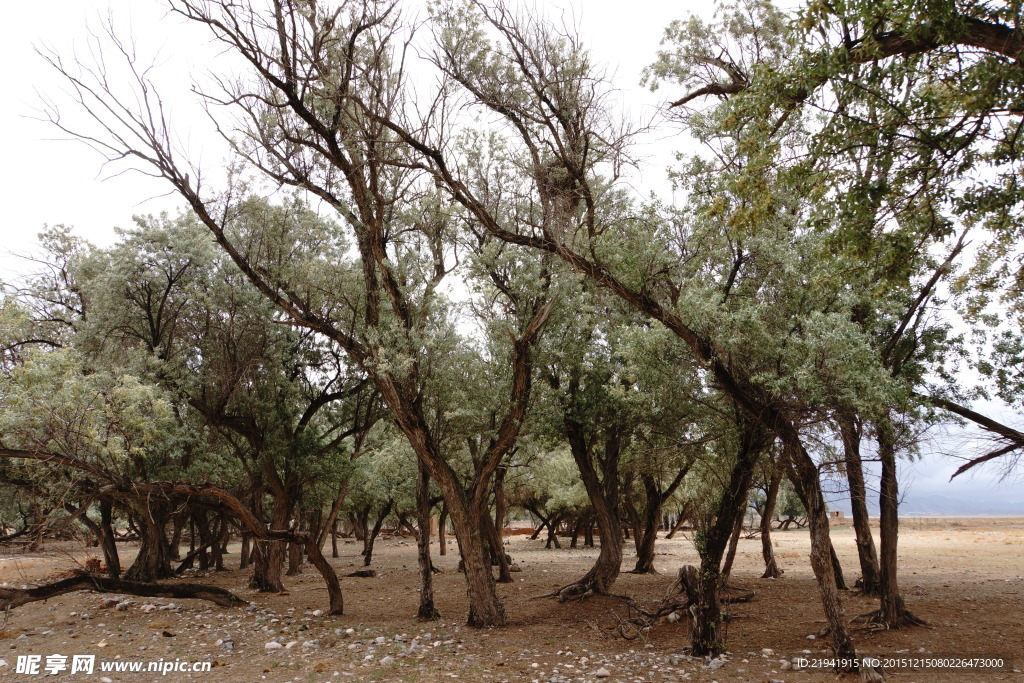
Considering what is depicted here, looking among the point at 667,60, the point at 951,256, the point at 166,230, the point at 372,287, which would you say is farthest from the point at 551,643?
the point at 166,230

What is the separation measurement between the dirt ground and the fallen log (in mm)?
522

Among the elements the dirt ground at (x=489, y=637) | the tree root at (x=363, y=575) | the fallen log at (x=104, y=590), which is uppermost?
the fallen log at (x=104, y=590)

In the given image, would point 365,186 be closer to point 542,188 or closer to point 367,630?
point 542,188

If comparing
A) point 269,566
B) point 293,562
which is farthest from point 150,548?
point 293,562

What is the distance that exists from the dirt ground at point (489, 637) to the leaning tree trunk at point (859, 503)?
2.47 ft

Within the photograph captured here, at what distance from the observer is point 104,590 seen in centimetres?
1302

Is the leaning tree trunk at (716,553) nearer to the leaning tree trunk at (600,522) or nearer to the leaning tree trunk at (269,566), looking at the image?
the leaning tree trunk at (600,522)

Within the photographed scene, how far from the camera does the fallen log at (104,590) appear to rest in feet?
38.4

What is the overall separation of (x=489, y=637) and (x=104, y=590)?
24.7ft

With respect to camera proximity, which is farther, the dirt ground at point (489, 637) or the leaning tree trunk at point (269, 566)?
the leaning tree trunk at point (269, 566)

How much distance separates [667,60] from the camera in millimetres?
13023

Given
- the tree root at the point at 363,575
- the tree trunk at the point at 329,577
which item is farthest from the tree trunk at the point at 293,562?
the tree trunk at the point at 329,577

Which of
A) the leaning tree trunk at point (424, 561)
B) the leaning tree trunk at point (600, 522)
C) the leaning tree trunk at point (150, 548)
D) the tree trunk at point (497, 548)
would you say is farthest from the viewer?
the tree trunk at point (497, 548)

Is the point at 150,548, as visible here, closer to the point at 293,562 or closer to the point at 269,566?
the point at 269,566
